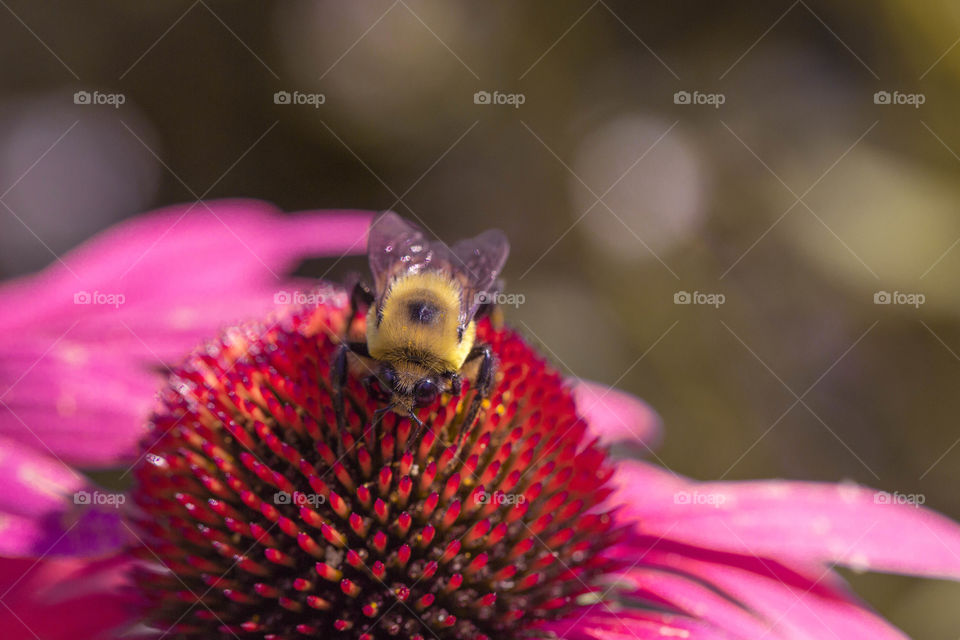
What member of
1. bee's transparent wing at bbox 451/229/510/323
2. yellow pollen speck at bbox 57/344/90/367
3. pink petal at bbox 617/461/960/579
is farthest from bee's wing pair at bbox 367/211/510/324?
yellow pollen speck at bbox 57/344/90/367

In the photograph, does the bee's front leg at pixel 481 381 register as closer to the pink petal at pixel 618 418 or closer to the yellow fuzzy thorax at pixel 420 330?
the yellow fuzzy thorax at pixel 420 330

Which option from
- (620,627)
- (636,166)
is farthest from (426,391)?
(636,166)

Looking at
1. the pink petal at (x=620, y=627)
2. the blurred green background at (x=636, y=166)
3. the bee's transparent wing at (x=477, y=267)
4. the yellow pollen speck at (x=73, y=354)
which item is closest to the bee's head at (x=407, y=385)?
the bee's transparent wing at (x=477, y=267)

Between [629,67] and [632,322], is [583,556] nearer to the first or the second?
[632,322]

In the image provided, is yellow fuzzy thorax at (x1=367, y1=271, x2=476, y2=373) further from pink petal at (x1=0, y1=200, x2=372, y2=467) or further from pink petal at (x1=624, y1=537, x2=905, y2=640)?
pink petal at (x1=0, y1=200, x2=372, y2=467)

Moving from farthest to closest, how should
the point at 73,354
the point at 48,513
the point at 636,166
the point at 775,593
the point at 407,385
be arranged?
the point at 636,166
the point at 73,354
the point at 48,513
the point at 775,593
the point at 407,385

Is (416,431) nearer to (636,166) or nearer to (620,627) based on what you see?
(620,627)
